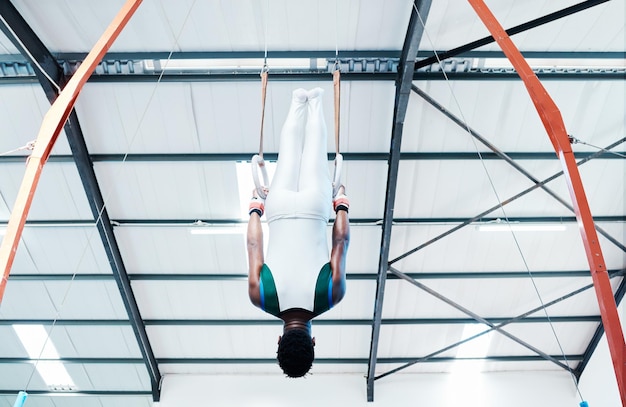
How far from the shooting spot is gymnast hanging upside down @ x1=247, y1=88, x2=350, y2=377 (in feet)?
13.0

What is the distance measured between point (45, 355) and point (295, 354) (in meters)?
10.3

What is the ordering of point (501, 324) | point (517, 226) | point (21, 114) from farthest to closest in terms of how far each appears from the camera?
point (501, 324) → point (517, 226) → point (21, 114)

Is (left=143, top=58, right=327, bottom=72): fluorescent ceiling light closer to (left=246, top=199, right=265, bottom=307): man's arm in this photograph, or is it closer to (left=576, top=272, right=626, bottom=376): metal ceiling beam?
(left=246, top=199, right=265, bottom=307): man's arm

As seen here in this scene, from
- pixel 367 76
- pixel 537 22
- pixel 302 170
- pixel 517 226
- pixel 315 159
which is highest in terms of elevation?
pixel 367 76

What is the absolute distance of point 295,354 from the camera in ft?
12.2

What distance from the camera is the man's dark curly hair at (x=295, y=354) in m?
3.72

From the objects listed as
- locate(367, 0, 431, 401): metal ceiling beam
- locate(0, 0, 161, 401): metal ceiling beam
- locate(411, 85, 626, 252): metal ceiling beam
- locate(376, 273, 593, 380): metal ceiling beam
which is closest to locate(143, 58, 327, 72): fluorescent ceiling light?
locate(367, 0, 431, 401): metal ceiling beam

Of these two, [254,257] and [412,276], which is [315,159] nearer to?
[254,257]

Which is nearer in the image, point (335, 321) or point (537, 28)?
point (537, 28)

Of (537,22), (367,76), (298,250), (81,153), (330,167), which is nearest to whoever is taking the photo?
(298,250)

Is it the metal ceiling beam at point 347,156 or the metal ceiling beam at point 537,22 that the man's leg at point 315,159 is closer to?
the metal ceiling beam at point 537,22

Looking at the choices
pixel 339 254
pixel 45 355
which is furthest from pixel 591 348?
pixel 45 355

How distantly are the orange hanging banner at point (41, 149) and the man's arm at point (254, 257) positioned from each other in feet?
5.86

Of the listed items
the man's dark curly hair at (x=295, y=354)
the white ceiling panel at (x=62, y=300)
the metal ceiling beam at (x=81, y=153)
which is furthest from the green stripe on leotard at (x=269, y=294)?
the white ceiling panel at (x=62, y=300)
